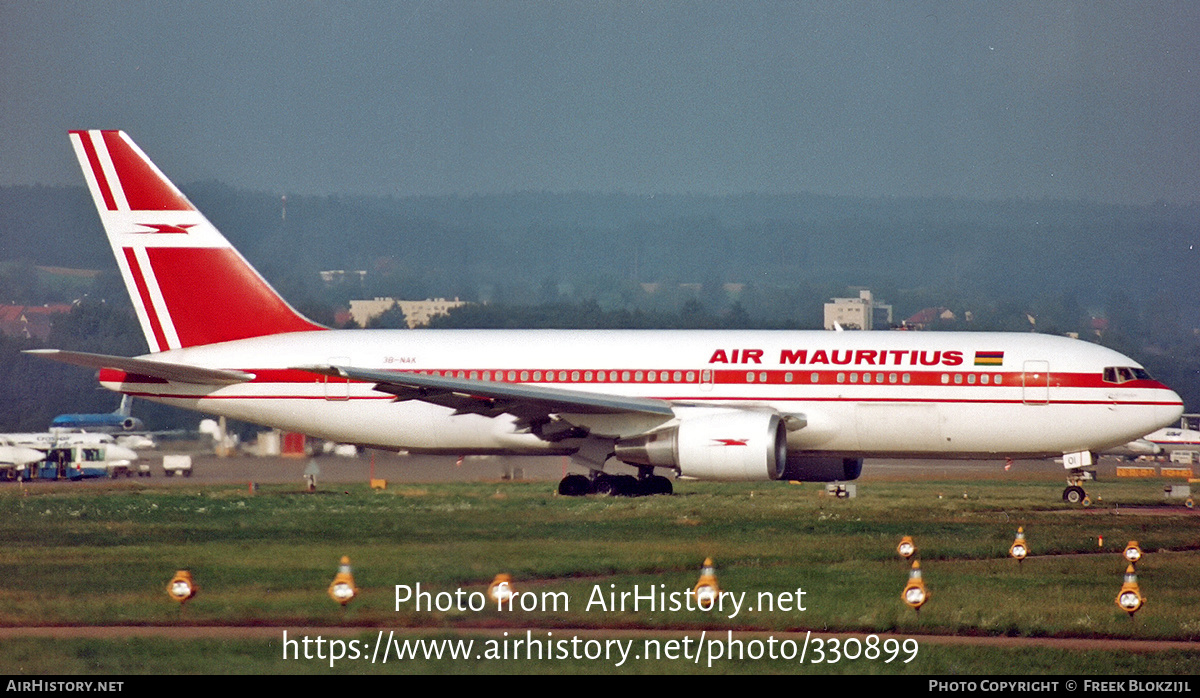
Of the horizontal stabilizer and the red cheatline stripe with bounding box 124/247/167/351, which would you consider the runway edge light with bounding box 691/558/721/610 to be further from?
the red cheatline stripe with bounding box 124/247/167/351

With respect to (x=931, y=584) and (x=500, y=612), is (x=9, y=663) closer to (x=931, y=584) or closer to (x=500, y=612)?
(x=500, y=612)

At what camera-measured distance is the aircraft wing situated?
23.9 metres

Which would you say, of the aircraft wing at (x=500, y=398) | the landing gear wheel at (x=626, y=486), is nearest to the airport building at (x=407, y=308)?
the landing gear wheel at (x=626, y=486)

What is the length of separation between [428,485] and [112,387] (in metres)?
6.93

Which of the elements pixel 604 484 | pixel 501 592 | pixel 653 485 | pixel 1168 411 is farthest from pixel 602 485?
pixel 501 592

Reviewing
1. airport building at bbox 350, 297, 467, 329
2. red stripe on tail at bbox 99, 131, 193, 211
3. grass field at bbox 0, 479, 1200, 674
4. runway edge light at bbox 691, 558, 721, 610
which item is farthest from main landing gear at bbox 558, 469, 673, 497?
airport building at bbox 350, 297, 467, 329

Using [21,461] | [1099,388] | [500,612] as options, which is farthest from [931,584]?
[21,461]

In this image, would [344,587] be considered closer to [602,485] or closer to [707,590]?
[707,590]

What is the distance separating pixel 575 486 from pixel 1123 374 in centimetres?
1086

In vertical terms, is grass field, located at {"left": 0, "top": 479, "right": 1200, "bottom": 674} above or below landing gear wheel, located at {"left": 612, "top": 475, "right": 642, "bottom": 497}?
below

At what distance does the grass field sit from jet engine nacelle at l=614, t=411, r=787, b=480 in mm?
837

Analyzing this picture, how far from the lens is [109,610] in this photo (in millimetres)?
14211

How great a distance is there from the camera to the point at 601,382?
27.0m

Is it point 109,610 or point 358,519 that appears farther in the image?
point 358,519
